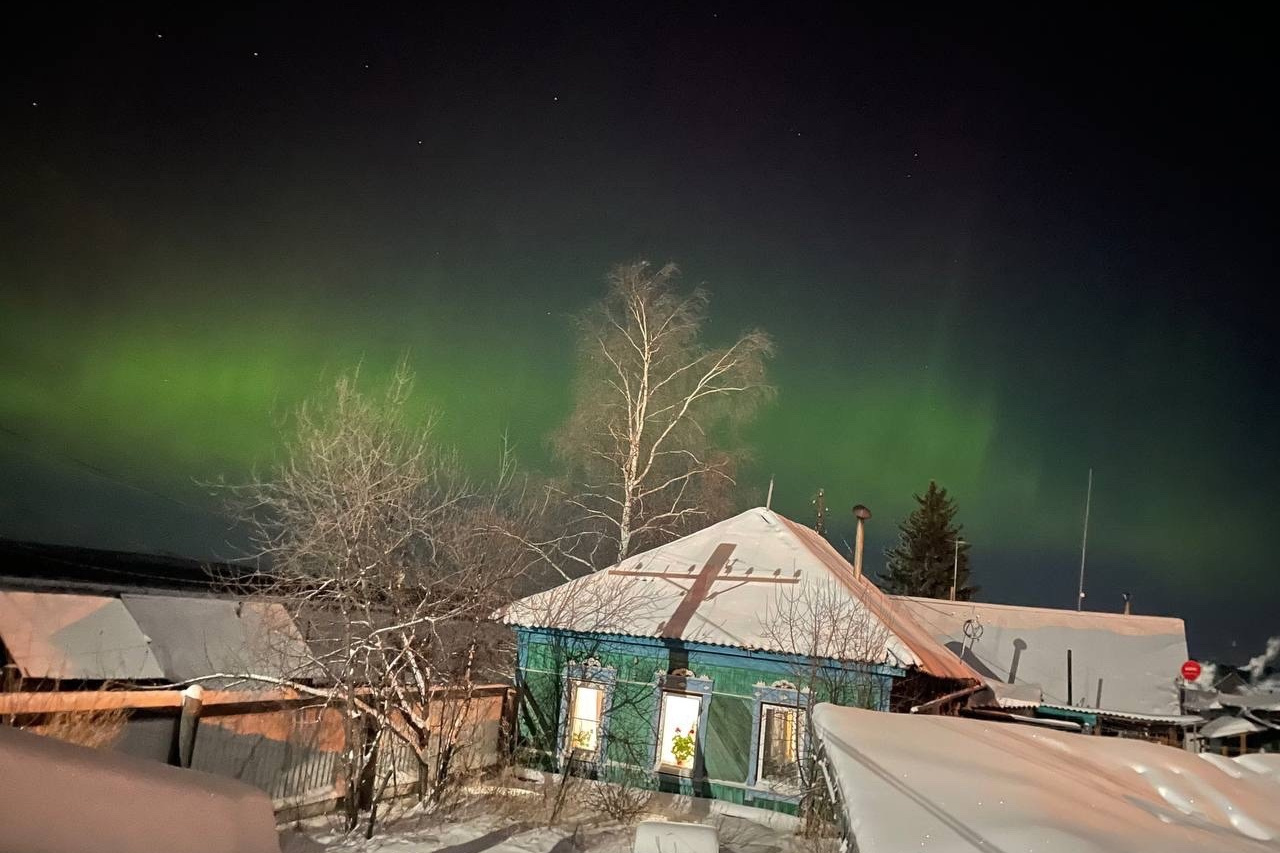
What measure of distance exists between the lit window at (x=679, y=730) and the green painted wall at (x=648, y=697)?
18cm

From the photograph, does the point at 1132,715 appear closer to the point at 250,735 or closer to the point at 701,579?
the point at 701,579

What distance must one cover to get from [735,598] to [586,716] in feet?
10.8

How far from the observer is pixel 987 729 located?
17.9ft

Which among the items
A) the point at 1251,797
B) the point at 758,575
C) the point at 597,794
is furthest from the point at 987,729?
the point at 758,575

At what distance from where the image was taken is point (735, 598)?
50.9 ft

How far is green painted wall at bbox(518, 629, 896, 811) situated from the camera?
46.2 ft

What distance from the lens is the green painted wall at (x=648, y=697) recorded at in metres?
14.1

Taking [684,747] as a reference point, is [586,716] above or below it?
above

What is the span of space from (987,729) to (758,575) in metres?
10.6

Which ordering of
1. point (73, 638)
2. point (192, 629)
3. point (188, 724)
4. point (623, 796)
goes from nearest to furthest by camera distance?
point (188, 724) < point (623, 796) < point (73, 638) < point (192, 629)

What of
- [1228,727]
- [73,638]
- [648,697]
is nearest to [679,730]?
[648,697]

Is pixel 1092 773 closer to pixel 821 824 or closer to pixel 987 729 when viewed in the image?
pixel 987 729

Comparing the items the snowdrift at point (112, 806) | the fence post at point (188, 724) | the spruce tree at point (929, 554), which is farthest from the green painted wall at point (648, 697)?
the spruce tree at point (929, 554)

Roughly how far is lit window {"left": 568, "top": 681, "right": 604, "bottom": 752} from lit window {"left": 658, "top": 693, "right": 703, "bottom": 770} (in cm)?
117
